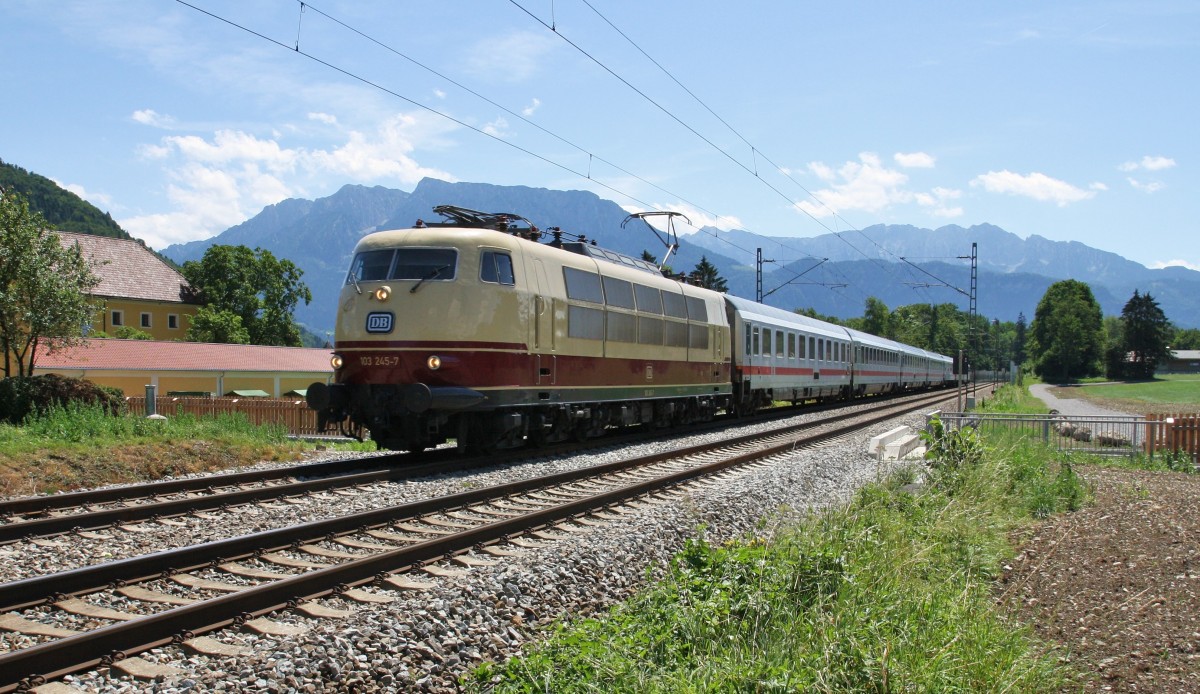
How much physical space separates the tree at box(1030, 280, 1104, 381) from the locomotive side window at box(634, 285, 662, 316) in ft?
331

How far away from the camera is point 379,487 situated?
10.9 metres

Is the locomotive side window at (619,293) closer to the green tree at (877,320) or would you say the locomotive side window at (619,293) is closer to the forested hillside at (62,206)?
the forested hillside at (62,206)

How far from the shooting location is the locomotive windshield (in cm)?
1309

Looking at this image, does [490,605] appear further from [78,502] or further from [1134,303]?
[1134,303]

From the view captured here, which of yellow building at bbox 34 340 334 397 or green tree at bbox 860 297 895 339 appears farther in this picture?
green tree at bbox 860 297 895 339

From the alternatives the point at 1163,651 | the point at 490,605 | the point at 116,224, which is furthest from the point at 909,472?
the point at 116,224

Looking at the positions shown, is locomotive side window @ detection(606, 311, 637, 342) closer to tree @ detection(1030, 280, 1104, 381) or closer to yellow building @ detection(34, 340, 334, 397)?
yellow building @ detection(34, 340, 334, 397)

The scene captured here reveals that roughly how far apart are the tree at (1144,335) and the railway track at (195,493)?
11972cm

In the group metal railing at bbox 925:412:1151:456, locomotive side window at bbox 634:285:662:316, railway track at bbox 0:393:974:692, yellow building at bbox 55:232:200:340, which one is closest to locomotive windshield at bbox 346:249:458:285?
railway track at bbox 0:393:974:692

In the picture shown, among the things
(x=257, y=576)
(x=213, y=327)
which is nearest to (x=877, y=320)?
(x=213, y=327)

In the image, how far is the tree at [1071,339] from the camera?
105 metres

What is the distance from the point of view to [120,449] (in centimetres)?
1274

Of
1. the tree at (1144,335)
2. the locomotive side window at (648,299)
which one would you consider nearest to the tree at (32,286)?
the locomotive side window at (648,299)

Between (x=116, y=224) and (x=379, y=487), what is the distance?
434ft
